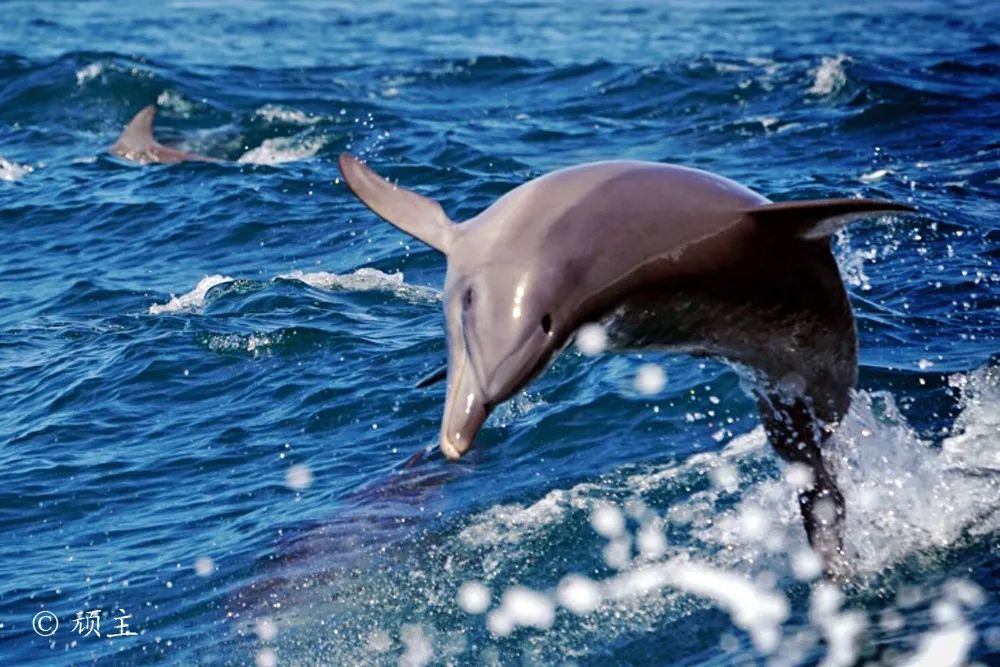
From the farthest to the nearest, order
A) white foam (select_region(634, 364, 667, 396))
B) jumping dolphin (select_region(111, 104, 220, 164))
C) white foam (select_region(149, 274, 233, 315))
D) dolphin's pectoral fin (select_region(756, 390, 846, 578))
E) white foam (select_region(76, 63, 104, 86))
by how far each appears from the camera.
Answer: white foam (select_region(76, 63, 104, 86)) → jumping dolphin (select_region(111, 104, 220, 164)) → white foam (select_region(149, 274, 233, 315)) → white foam (select_region(634, 364, 667, 396)) → dolphin's pectoral fin (select_region(756, 390, 846, 578))

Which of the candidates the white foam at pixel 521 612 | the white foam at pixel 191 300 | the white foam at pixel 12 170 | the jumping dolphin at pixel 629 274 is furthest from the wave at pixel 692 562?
the white foam at pixel 12 170

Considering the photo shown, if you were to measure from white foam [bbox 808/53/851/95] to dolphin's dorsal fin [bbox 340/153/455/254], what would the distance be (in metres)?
17.8

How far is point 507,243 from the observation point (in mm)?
7180

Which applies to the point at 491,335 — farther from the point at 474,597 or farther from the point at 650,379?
the point at 650,379

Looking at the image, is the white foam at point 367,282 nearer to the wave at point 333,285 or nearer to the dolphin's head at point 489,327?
the wave at point 333,285

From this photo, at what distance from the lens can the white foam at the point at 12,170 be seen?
2152 cm

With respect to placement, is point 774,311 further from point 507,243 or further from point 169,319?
point 169,319

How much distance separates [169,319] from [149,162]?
7165 mm

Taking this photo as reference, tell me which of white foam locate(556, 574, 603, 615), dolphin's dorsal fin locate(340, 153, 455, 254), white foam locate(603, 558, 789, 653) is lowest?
white foam locate(556, 574, 603, 615)

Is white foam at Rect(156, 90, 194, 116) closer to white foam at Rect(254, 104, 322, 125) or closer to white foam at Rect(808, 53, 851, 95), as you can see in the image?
white foam at Rect(254, 104, 322, 125)

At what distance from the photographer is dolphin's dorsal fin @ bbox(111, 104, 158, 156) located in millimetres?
22297

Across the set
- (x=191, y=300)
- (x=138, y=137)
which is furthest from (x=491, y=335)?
(x=138, y=137)

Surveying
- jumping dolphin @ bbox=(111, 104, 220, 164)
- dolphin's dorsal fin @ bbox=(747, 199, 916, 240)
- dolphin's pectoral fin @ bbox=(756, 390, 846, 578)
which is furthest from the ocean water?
dolphin's dorsal fin @ bbox=(747, 199, 916, 240)

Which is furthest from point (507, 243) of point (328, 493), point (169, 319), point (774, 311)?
point (169, 319)
